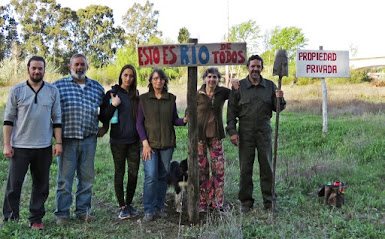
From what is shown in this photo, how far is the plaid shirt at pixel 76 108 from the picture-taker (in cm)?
456

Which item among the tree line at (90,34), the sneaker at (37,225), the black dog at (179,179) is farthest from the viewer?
the tree line at (90,34)

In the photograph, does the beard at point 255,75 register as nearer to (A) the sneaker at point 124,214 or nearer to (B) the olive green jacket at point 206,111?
(B) the olive green jacket at point 206,111

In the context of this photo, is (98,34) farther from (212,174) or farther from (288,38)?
(212,174)

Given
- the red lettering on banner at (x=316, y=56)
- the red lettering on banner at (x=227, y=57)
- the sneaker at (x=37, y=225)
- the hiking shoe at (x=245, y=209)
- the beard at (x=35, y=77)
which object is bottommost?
the hiking shoe at (x=245, y=209)

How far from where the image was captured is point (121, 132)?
15.7 ft

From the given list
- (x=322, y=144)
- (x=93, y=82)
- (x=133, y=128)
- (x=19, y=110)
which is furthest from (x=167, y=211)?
(x=322, y=144)

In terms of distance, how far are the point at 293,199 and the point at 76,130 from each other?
10.8ft

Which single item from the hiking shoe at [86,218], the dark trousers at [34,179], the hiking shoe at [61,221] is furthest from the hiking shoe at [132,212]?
the dark trousers at [34,179]

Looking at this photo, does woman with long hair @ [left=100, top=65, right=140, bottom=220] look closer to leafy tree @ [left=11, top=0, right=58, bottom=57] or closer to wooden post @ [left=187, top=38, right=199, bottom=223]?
wooden post @ [left=187, top=38, right=199, bottom=223]

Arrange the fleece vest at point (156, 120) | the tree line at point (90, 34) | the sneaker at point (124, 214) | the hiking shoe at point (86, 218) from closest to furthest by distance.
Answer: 1. the fleece vest at point (156, 120)
2. the hiking shoe at point (86, 218)
3. the sneaker at point (124, 214)
4. the tree line at point (90, 34)

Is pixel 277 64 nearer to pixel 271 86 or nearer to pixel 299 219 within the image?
pixel 271 86

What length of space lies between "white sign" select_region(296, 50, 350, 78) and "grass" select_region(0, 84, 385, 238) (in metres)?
1.69

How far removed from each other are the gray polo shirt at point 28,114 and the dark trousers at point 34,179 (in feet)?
0.38

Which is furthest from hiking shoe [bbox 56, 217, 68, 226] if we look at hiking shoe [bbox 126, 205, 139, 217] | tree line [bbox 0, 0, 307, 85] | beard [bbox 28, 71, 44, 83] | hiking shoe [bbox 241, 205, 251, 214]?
tree line [bbox 0, 0, 307, 85]
